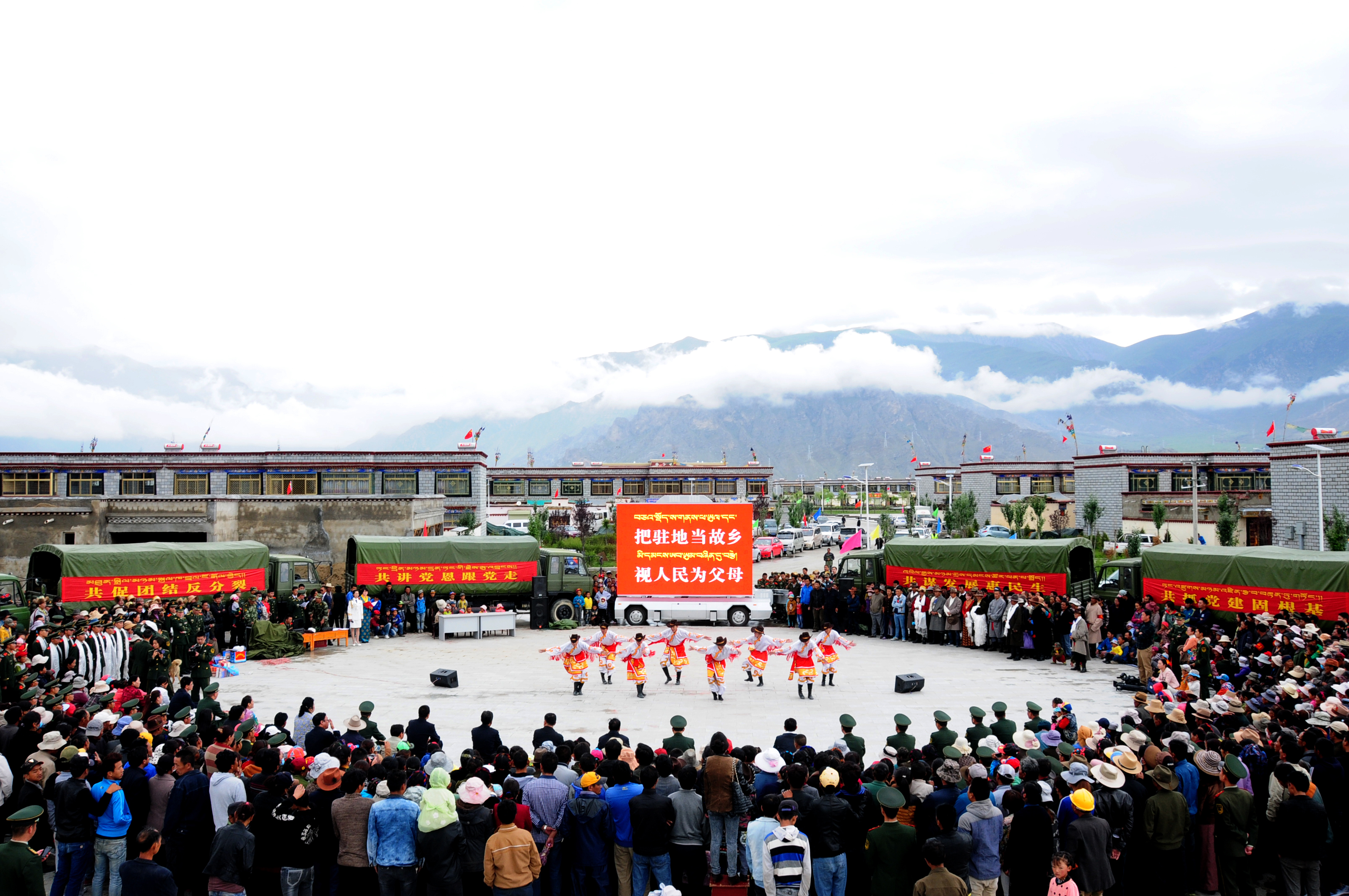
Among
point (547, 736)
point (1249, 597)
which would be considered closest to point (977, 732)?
point (547, 736)

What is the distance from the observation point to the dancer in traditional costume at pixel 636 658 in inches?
640

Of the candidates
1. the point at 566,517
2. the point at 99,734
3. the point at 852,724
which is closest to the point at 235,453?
the point at 566,517

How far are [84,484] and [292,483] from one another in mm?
11648

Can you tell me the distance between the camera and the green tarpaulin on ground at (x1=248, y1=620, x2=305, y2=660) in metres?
20.9

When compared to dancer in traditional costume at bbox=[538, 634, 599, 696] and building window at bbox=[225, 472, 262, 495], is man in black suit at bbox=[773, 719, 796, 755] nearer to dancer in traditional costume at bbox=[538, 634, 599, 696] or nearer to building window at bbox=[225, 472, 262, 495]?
dancer in traditional costume at bbox=[538, 634, 599, 696]

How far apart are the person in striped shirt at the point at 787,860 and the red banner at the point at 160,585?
848 inches

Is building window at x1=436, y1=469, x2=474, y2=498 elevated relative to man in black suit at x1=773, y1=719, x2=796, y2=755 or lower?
elevated

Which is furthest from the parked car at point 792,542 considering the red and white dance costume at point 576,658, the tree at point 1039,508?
the red and white dance costume at point 576,658

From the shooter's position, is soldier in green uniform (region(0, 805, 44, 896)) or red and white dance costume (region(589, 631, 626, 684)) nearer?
soldier in green uniform (region(0, 805, 44, 896))

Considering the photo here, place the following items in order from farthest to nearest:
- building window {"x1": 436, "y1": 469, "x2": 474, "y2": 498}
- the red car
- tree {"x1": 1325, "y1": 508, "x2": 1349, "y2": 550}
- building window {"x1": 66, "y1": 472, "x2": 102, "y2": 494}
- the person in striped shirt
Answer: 1. building window {"x1": 436, "y1": 469, "x2": 474, "y2": 498}
2. building window {"x1": 66, "y1": 472, "x2": 102, "y2": 494}
3. the red car
4. tree {"x1": 1325, "y1": 508, "x2": 1349, "y2": 550}
5. the person in striped shirt

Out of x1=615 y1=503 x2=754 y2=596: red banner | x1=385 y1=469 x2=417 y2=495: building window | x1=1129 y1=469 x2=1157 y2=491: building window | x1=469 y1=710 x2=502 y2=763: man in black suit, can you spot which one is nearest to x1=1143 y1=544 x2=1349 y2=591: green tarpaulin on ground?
x1=615 y1=503 x2=754 y2=596: red banner

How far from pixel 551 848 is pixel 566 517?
2044 inches

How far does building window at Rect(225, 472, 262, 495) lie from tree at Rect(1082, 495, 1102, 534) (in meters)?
53.1

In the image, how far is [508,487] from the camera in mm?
71625
